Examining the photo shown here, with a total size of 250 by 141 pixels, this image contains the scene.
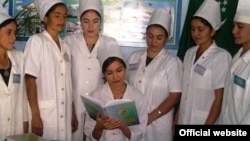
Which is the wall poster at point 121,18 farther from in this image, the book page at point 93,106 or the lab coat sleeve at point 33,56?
the book page at point 93,106

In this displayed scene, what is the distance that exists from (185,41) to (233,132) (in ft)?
5.39

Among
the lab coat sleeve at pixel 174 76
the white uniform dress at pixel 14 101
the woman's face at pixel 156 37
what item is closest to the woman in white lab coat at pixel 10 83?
the white uniform dress at pixel 14 101

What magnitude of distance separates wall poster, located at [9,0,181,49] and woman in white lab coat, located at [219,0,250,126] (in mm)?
1156

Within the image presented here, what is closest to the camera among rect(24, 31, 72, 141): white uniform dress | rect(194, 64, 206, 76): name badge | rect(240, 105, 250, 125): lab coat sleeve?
rect(240, 105, 250, 125): lab coat sleeve

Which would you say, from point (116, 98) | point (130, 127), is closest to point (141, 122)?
point (130, 127)

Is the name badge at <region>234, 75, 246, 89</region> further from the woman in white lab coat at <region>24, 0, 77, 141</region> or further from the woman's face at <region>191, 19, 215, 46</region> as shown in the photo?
the woman in white lab coat at <region>24, 0, 77, 141</region>

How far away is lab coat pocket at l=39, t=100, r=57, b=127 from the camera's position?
2461mm

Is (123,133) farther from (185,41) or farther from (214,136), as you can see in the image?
(185,41)

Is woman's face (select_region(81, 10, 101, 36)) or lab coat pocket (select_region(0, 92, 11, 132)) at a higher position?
woman's face (select_region(81, 10, 101, 36))

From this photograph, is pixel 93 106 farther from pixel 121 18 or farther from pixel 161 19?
pixel 121 18

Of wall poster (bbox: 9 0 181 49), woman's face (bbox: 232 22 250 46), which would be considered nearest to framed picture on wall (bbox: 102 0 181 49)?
wall poster (bbox: 9 0 181 49)

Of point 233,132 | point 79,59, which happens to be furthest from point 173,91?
point 233,132

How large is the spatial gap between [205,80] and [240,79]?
0.40 meters

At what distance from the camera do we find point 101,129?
2232mm
